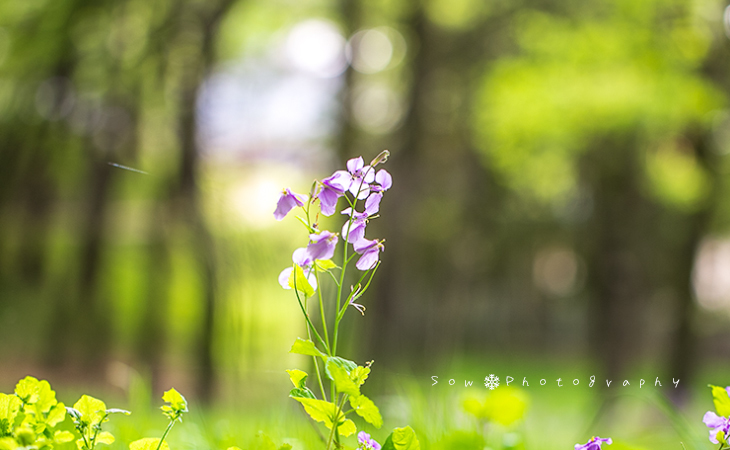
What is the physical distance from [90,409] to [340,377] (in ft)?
1.38

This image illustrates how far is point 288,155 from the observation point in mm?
10016

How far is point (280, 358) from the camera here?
2900 mm

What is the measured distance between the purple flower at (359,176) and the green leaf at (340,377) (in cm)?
29

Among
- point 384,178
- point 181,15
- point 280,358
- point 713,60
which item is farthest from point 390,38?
point 384,178

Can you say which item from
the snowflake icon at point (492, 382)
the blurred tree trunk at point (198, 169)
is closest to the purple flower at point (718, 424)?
the snowflake icon at point (492, 382)

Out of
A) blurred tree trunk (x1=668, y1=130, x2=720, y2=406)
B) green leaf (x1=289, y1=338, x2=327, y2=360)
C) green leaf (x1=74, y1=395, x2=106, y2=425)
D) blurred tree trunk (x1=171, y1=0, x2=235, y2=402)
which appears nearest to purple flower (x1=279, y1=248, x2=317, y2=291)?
green leaf (x1=289, y1=338, x2=327, y2=360)

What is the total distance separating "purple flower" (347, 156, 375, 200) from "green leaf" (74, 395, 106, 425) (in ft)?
1.71

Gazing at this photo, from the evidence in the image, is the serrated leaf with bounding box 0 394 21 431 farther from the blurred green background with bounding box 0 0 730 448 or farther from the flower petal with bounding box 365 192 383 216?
the blurred green background with bounding box 0 0 730 448

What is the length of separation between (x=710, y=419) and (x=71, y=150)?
22.7 feet

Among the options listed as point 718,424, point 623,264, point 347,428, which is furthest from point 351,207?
point 623,264

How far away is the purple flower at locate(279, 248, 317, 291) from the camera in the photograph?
0.87 meters

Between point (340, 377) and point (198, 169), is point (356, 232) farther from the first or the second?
point (198, 169)

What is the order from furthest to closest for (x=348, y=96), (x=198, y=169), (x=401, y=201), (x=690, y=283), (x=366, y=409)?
1. (x=348, y=96)
2. (x=401, y=201)
3. (x=690, y=283)
4. (x=198, y=169)
5. (x=366, y=409)

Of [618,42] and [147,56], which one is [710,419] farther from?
[147,56]
